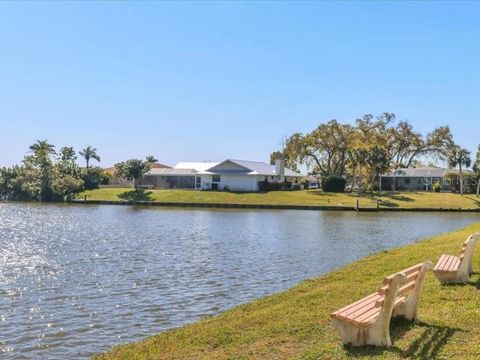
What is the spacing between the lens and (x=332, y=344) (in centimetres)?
790

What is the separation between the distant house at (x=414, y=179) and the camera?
9156 centimetres

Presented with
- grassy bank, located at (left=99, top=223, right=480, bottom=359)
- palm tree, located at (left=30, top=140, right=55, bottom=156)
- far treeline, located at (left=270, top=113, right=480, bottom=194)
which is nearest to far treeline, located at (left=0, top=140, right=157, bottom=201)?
palm tree, located at (left=30, top=140, right=55, bottom=156)

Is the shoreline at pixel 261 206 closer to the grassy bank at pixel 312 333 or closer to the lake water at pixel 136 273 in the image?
the lake water at pixel 136 273

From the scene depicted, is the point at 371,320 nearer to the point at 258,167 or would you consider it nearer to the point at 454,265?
the point at 454,265

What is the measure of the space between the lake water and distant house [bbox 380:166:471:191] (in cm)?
5577

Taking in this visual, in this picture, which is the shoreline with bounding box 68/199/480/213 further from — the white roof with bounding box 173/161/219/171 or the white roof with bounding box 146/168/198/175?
→ the white roof with bounding box 173/161/219/171

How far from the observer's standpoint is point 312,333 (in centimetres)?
884

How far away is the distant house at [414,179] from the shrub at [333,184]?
1581cm

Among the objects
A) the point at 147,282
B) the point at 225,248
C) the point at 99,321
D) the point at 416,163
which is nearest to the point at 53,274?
the point at 147,282

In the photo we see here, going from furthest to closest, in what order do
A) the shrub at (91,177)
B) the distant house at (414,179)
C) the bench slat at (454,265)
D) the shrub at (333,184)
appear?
the shrub at (91,177) → the distant house at (414,179) → the shrub at (333,184) → the bench slat at (454,265)

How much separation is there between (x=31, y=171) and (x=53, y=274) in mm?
77541

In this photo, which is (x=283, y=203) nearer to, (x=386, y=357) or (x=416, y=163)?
(x=416, y=163)

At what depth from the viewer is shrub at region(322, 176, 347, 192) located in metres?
80.9

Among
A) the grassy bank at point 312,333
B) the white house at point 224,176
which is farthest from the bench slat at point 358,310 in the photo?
the white house at point 224,176
